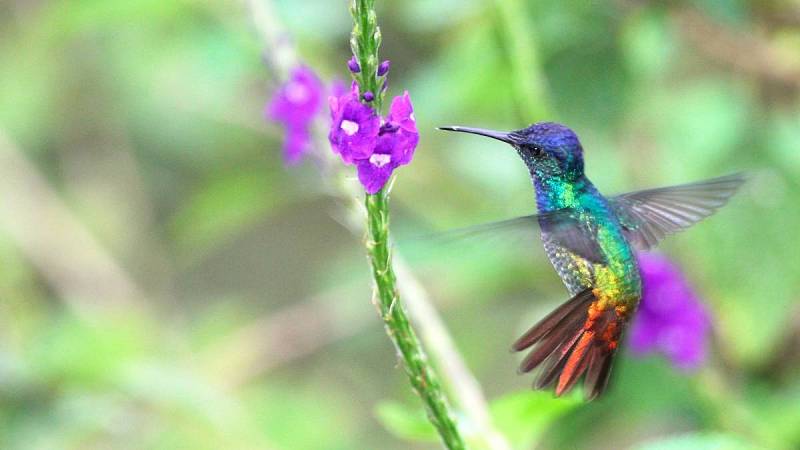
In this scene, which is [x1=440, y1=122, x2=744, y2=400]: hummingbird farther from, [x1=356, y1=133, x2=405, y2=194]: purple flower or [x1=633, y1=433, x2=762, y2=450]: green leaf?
[x1=633, y1=433, x2=762, y2=450]: green leaf

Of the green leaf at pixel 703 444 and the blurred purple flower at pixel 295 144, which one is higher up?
the blurred purple flower at pixel 295 144

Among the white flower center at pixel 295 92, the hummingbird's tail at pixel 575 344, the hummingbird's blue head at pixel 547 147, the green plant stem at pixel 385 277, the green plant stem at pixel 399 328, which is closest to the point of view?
the green plant stem at pixel 385 277

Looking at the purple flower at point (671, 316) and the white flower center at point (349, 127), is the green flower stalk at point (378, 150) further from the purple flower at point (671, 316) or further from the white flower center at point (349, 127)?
the purple flower at point (671, 316)

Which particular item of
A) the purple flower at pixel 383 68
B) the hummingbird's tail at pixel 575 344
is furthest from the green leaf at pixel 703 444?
the purple flower at pixel 383 68

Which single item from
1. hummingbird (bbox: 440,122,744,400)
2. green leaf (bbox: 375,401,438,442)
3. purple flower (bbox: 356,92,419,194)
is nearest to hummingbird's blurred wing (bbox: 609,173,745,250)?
hummingbird (bbox: 440,122,744,400)

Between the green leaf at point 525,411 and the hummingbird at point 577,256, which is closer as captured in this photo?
the hummingbird at point 577,256

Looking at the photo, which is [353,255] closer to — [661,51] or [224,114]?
[224,114]

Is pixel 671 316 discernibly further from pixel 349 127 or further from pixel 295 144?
pixel 349 127
